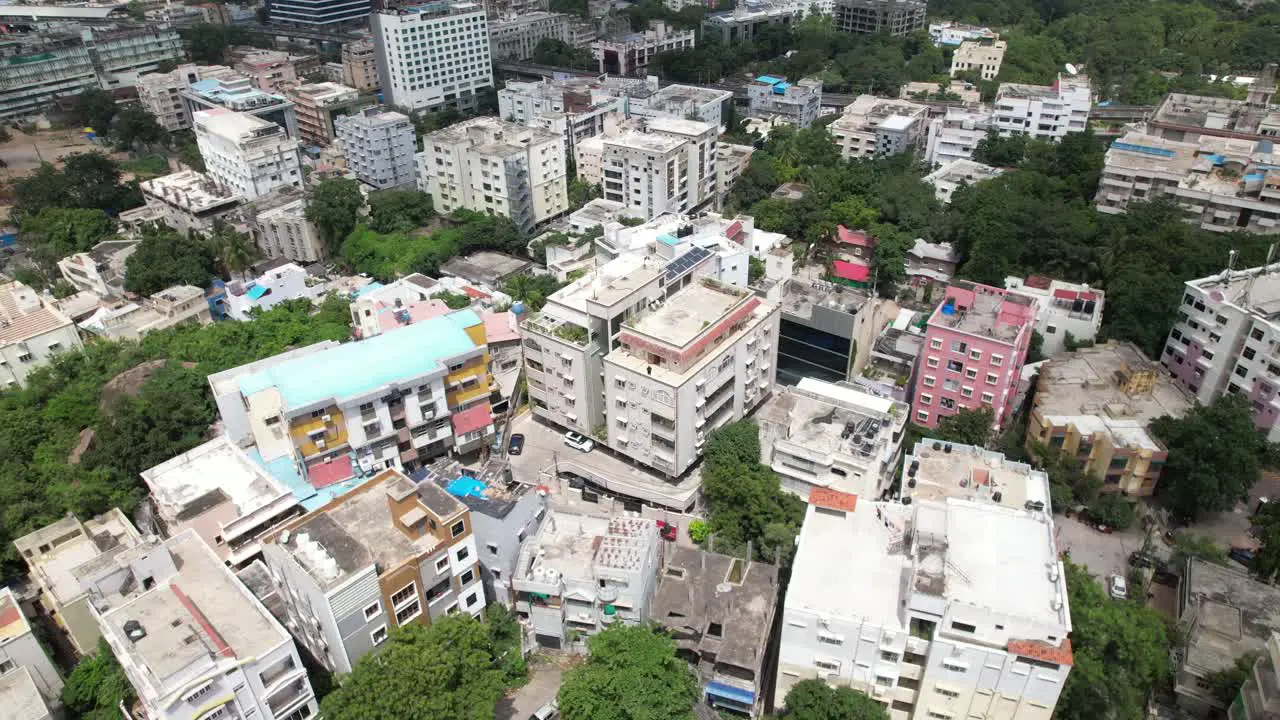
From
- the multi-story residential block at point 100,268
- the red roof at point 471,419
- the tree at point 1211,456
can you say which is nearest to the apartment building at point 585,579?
the red roof at point 471,419

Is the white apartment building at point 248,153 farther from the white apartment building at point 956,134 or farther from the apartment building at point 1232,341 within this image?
the apartment building at point 1232,341

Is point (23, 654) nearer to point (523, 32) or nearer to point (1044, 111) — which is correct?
point (1044, 111)

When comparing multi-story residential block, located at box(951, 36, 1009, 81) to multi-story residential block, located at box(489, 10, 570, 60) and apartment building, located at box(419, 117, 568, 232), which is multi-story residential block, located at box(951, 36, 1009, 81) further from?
apartment building, located at box(419, 117, 568, 232)

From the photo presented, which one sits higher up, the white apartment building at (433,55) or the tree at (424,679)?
the white apartment building at (433,55)

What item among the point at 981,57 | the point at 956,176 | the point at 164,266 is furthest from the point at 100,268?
the point at 981,57

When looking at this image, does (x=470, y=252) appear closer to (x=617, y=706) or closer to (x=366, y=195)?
(x=366, y=195)

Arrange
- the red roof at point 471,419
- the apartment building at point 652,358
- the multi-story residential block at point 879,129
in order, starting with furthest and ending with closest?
the multi-story residential block at point 879,129 → the red roof at point 471,419 → the apartment building at point 652,358
